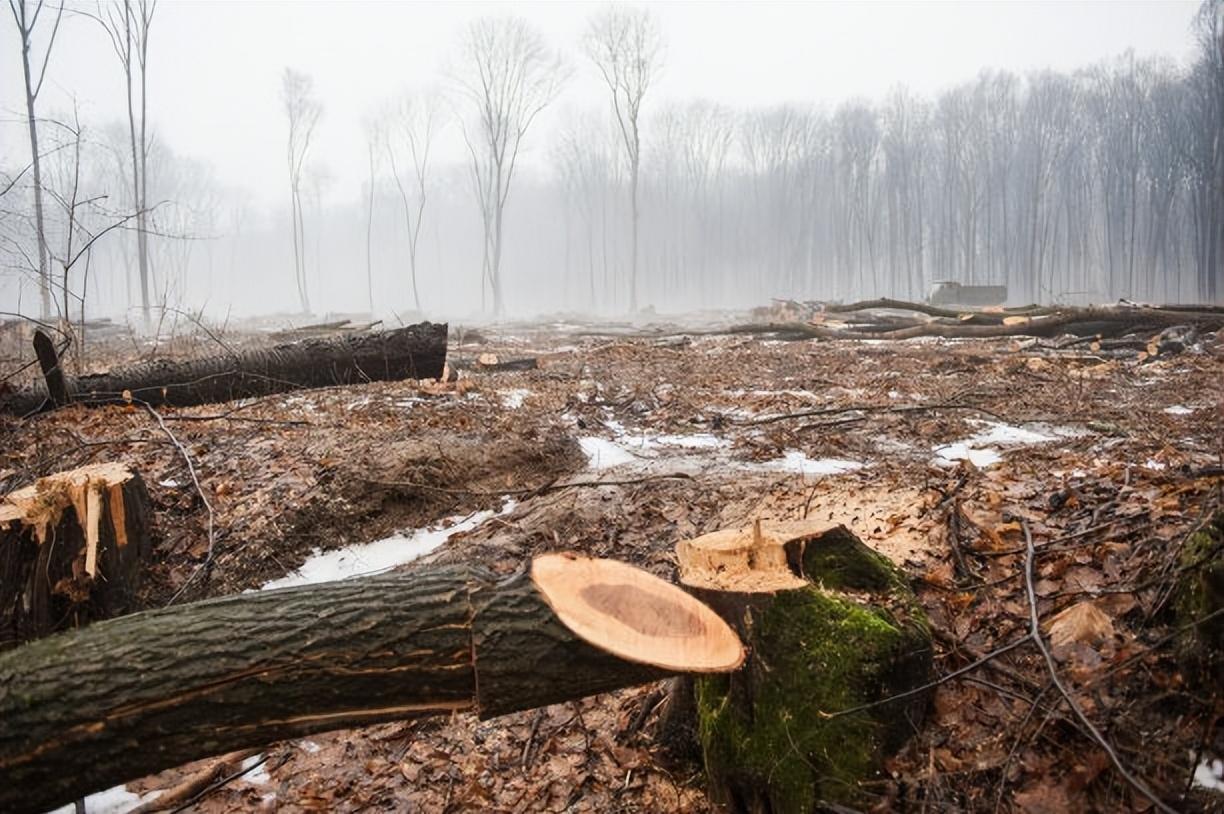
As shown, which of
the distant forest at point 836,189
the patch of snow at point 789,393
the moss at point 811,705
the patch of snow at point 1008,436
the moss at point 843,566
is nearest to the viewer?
the moss at point 811,705

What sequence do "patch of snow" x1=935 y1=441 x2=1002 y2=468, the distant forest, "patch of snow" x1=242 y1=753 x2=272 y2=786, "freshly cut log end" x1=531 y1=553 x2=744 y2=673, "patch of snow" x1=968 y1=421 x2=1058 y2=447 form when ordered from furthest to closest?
the distant forest < "patch of snow" x1=968 y1=421 x2=1058 y2=447 < "patch of snow" x1=935 y1=441 x2=1002 y2=468 < "patch of snow" x1=242 y1=753 x2=272 y2=786 < "freshly cut log end" x1=531 y1=553 x2=744 y2=673

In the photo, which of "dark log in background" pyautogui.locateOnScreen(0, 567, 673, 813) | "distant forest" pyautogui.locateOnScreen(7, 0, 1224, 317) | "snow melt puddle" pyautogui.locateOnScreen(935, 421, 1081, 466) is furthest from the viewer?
"distant forest" pyautogui.locateOnScreen(7, 0, 1224, 317)

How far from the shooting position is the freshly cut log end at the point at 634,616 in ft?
6.06

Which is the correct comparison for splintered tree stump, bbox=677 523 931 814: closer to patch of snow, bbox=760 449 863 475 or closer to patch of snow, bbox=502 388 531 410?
patch of snow, bbox=760 449 863 475

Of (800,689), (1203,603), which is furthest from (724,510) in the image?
(1203,603)

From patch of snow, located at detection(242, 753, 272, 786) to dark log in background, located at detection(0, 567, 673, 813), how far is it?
1229 millimetres

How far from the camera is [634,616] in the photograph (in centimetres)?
194

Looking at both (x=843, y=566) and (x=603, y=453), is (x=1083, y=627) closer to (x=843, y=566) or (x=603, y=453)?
(x=843, y=566)

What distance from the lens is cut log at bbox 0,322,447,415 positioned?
6.35 meters

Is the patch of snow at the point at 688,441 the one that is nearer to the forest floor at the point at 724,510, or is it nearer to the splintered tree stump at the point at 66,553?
the forest floor at the point at 724,510

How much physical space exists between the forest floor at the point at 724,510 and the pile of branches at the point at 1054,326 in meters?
1.97

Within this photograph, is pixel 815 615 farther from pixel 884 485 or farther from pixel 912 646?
pixel 884 485

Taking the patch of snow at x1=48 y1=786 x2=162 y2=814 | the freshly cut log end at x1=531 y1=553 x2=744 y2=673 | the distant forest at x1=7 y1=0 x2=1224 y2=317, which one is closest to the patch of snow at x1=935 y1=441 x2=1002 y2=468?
the freshly cut log end at x1=531 y1=553 x2=744 y2=673

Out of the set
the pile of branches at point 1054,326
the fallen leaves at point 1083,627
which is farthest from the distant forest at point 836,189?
the fallen leaves at point 1083,627
